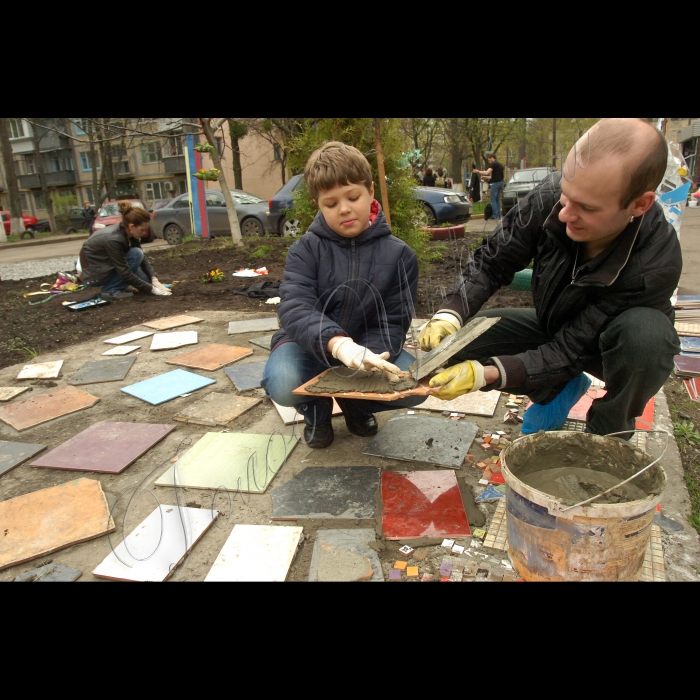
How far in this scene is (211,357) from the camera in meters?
4.02

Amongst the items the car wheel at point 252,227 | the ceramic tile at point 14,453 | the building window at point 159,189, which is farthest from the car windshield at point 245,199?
the building window at point 159,189

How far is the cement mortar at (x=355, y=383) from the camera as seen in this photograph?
209cm

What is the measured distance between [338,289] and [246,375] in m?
1.39

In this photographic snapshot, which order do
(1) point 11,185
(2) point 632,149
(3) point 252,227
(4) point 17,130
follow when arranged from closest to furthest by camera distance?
(2) point 632,149 < (3) point 252,227 < (1) point 11,185 < (4) point 17,130

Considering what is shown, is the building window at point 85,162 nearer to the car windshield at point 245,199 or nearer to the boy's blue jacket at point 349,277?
the car windshield at point 245,199

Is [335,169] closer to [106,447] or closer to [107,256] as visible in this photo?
[106,447]

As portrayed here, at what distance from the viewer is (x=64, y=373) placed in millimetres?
3902

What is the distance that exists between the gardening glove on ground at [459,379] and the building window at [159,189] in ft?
124

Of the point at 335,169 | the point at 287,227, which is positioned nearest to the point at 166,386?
the point at 335,169

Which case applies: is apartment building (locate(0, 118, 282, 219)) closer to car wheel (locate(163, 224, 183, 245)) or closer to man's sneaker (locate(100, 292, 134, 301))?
car wheel (locate(163, 224, 183, 245))

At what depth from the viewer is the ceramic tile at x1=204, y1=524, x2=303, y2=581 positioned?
70.9 inches

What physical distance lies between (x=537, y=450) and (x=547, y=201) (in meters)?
1.10

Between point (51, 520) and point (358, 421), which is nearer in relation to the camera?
point (51, 520)

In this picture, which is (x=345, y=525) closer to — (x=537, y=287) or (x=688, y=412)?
(x=537, y=287)
